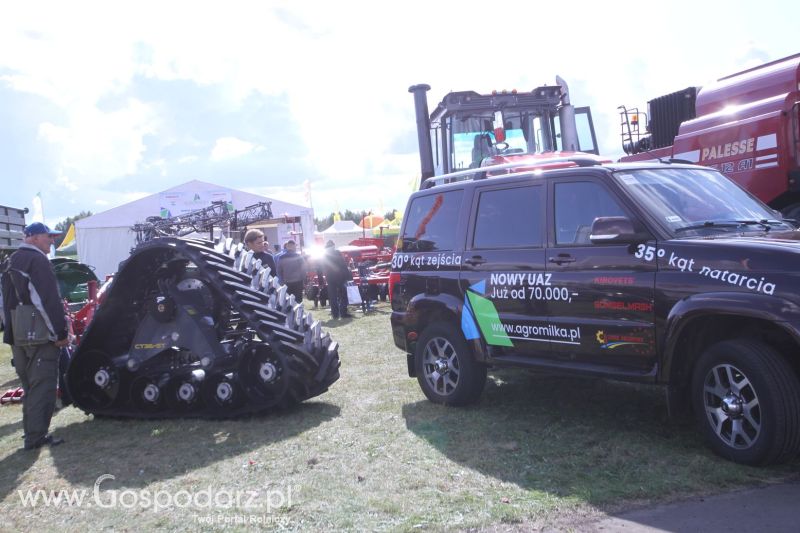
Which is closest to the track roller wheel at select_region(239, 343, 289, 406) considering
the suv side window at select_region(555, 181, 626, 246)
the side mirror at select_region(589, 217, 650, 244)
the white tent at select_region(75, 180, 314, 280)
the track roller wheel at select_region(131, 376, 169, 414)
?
the track roller wheel at select_region(131, 376, 169, 414)

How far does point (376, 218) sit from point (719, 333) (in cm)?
3613

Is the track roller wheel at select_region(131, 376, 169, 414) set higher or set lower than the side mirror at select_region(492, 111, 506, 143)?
lower

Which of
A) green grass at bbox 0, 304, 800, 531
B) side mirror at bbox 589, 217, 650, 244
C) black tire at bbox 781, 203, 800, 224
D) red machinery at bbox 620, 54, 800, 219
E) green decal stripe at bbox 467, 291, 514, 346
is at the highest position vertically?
red machinery at bbox 620, 54, 800, 219

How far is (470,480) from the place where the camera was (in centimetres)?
440

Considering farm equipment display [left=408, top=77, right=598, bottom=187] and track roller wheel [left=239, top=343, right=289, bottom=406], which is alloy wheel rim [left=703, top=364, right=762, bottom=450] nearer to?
track roller wheel [left=239, top=343, right=289, bottom=406]

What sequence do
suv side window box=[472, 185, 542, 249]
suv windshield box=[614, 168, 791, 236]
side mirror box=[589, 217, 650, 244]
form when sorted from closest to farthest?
side mirror box=[589, 217, 650, 244]
suv windshield box=[614, 168, 791, 236]
suv side window box=[472, 185, 542, 249]

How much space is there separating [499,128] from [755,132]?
3.75 metres

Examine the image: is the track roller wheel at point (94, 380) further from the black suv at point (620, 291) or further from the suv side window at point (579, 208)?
the suv side window at point (579, 208)

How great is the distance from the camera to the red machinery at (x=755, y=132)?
7.68 metres

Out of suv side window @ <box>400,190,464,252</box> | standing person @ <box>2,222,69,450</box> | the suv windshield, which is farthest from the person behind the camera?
suv side window @ <box>400,190,464,252</box>

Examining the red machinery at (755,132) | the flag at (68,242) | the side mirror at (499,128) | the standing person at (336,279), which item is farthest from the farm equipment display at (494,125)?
the flag at (68,242)

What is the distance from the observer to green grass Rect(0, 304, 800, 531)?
13.1 ft

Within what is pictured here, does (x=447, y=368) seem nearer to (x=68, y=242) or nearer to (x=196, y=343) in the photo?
(x=196, y=343)

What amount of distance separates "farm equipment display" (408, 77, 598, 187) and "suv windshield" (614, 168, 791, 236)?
5233mm
